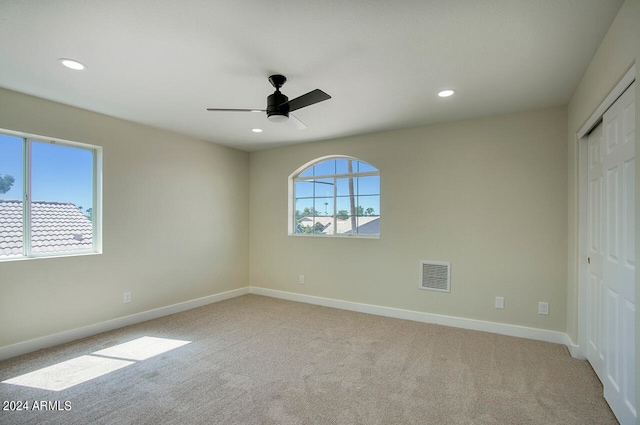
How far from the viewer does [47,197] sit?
10.5ft

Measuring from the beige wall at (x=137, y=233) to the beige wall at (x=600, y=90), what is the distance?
14.6 feet

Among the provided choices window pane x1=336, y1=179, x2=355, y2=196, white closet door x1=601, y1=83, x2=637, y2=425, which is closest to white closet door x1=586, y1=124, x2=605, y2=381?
white closet door x1=601, y1=83, x2=637, y2=425

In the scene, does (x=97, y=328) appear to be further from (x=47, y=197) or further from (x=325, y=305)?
(x=325, y=305)

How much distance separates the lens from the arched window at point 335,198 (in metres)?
4.43

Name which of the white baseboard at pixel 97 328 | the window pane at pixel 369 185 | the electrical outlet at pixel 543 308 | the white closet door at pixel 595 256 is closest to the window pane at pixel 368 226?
the window pane at pixel 369 185

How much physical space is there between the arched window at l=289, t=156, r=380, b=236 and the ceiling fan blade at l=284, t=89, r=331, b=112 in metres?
2.10

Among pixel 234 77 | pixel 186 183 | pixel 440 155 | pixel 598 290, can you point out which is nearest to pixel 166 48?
pixel 234 77

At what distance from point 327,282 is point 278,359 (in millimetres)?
1930

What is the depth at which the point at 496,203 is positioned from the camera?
3504mm

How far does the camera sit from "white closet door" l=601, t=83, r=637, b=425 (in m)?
1.80

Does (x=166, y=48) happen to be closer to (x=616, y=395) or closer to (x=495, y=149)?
(x=495, y=149)

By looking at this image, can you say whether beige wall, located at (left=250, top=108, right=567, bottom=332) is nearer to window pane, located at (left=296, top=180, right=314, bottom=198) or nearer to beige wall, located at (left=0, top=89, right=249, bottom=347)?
window pane, located at (left=296, top=180, right=314, bottom=198)

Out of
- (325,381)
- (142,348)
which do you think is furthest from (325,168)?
(142,348)

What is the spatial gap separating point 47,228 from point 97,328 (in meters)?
1.19
